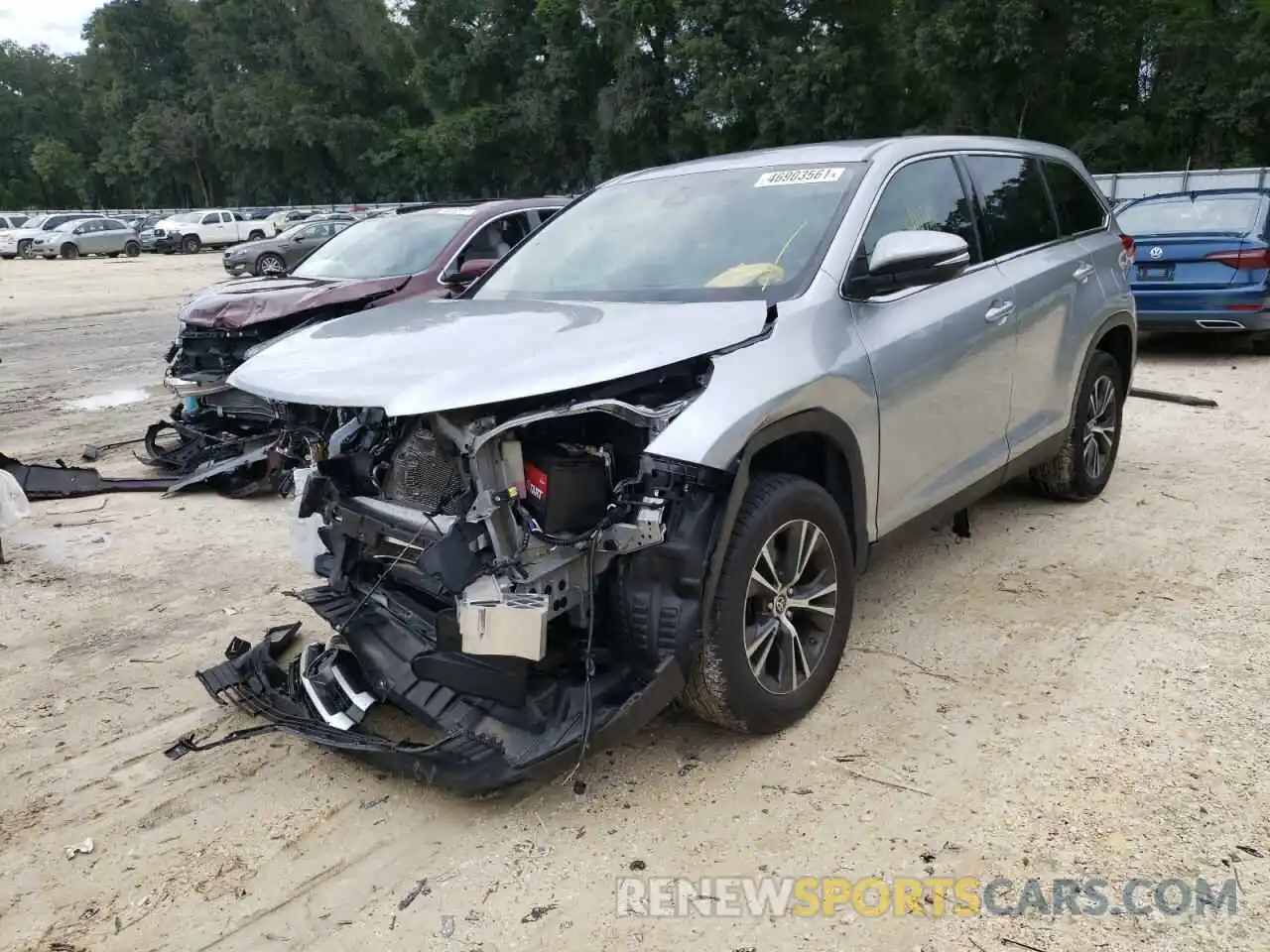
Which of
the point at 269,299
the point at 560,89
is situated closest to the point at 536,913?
the point at 269,299

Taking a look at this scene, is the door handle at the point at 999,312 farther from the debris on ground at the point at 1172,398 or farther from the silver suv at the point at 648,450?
the debris on ground at the point at 1172,398

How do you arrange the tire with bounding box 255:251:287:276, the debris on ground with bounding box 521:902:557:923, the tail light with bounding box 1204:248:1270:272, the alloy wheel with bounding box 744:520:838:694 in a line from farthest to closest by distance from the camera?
the tire with bounding box 255:251:287:276
the tail light with bounding box 1204:248:1270:272
the alloy wheel with bounding box 744:520:838:694
the debris on ground with bounding box 521:902:557:923

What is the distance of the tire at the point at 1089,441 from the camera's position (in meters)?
5.44

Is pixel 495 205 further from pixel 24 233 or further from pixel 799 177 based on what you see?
pixel 24 233

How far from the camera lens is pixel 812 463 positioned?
3.64 metres

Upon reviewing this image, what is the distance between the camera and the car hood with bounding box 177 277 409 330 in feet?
24.3

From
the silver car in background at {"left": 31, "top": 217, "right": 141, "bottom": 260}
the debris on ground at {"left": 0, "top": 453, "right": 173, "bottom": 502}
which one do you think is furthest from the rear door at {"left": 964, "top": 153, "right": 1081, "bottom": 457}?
the silver car in background at {"left": 31, "top": 217, "right": 141, "bottom": 260}

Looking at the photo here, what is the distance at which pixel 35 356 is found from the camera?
44.3 feet

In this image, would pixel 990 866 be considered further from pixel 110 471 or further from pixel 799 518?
pixel 110 471

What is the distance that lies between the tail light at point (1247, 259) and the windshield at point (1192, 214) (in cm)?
25

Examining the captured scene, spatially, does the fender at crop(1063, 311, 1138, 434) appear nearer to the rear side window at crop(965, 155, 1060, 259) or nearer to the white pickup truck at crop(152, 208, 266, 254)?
Answer: the rear side window at crop(965, 155, 1060, 259)

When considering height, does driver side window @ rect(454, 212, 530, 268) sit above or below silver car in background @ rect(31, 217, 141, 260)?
below

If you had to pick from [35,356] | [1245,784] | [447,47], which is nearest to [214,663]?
[1245,784]

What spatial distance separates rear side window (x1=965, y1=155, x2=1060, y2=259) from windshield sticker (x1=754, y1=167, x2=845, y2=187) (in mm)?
969
